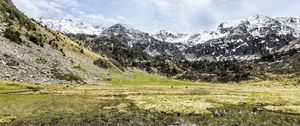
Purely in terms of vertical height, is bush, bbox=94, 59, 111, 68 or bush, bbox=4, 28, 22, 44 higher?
bush, bbox=4, 28, 22, 44

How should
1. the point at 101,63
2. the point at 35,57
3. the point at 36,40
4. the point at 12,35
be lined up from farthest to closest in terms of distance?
the point at 101,63
the point at 36,40
the point at 12,35
the point at 35,57

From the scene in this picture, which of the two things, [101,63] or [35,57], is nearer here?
[35,57]

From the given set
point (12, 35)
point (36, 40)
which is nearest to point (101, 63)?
point (36, 40)

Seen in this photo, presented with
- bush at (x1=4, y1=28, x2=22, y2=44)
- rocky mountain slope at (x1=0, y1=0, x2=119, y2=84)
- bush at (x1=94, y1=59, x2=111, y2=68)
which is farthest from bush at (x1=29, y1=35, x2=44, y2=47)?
bush at (x1=94, y1=59, x2=111, y2=68)

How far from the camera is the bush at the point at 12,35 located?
431 feet

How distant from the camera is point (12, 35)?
133125 mm

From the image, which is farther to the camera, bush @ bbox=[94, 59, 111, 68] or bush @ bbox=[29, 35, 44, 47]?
bush @ bbox=[94, 59, 111, 68]

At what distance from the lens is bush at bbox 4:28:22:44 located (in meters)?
131

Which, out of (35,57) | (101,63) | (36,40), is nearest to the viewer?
(35,57)

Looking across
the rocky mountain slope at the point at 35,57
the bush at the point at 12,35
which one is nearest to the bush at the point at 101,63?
the rocky mountain slope at the point at 35,57

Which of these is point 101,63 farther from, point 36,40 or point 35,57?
point 35,57

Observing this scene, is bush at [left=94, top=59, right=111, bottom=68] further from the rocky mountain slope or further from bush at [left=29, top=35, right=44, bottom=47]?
bush at [left=29, top=35, right=44, bottom=47]

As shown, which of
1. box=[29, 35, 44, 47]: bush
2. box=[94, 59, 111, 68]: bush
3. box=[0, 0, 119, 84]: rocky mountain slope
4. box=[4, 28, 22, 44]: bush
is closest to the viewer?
box=[0, 0, 119, 84]: rocky mountain slope

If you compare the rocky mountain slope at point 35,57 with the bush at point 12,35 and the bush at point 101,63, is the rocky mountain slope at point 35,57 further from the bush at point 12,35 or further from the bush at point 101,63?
the bush at point 101,63
